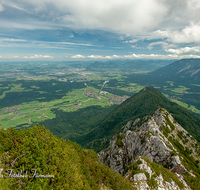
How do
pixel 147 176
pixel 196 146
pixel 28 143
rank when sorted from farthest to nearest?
1. pixel 196 146
2. pixel 147 176
3. pixel 28 143

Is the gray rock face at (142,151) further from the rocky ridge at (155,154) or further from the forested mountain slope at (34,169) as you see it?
the forested mountain slope at (34,169)

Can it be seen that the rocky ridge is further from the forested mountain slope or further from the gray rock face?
the forested mountain slope

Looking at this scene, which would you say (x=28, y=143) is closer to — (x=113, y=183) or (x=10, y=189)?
(x=10, y=189)

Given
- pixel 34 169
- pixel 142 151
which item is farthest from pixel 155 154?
pixel 34 169

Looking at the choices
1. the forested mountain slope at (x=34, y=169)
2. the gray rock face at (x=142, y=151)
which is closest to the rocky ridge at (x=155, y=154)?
the gray rock face at (x=142, y=151)

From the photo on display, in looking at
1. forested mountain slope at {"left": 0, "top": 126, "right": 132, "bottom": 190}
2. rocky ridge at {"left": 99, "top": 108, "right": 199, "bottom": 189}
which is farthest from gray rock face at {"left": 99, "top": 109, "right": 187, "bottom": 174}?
A: forested mountain slope at {"left": 0, "top": 126, "right": 132, "bottom": 190}

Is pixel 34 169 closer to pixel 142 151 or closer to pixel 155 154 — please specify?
pixel 142 151

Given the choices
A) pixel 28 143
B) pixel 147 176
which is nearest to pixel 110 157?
pixel 147 176

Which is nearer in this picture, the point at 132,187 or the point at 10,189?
the point at 10,189

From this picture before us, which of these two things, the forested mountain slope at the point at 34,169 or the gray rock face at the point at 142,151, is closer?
the forested mountain slope at the point at 34,169
